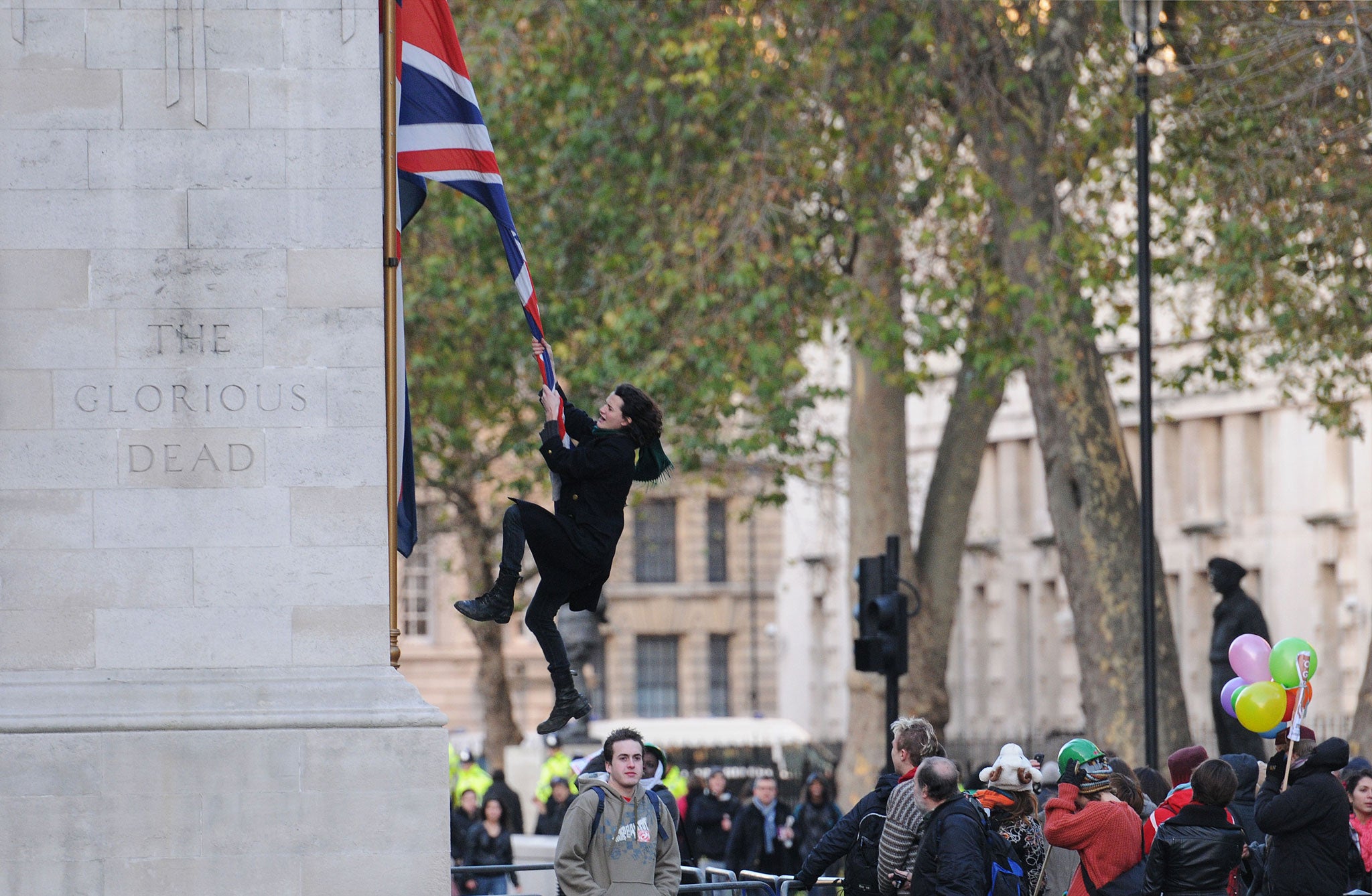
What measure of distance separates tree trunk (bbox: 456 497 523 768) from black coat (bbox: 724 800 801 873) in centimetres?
1830

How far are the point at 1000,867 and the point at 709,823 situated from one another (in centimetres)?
902

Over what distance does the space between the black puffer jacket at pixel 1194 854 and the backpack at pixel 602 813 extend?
217 centimetres

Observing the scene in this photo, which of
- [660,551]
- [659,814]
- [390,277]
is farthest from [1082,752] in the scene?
[660,551]

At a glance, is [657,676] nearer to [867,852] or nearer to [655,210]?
[655,210]

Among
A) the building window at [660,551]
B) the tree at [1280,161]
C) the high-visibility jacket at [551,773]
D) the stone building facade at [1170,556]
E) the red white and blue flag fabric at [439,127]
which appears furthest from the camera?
the building window at [660,551]

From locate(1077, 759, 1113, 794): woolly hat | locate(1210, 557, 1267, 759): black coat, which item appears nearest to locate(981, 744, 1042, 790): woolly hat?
locate(1077, 759, 1113, 794): woolly hat

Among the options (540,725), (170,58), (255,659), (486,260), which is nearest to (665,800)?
(540,725)

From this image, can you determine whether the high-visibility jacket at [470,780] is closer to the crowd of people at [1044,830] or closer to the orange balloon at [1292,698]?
the crowd of people at [1044,830]

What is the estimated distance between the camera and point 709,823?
1872 centimetres

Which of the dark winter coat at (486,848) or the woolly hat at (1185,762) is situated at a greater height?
the woolly hat at (1185,762)

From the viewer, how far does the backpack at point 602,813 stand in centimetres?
938

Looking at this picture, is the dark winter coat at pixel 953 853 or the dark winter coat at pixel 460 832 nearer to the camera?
the dark winter coat at pixel 953 853

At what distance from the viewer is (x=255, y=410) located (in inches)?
389

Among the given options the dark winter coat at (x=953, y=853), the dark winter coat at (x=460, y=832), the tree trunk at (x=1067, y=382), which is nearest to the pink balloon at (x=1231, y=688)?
the dark winter coat at (x=953, y=853)
